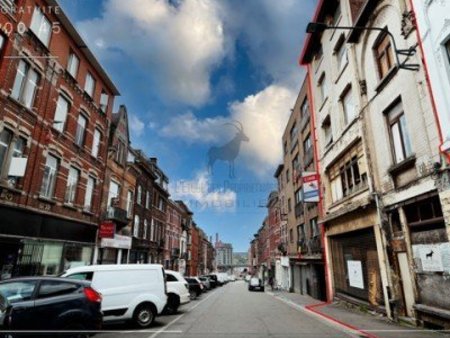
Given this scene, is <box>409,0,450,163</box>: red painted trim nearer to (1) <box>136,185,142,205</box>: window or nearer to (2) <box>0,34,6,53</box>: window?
(2) <box>0,34,6,53</box>: window

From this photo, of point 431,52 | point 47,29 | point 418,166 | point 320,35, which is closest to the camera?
point 431,52

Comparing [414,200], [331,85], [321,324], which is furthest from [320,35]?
[321,324]

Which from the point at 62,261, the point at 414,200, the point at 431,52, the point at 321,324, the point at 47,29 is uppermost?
the point at 47,29

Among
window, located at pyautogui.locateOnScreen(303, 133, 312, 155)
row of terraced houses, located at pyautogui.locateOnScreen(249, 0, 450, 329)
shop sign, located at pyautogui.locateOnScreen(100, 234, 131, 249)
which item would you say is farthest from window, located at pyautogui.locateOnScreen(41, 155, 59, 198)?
window, located at pyautogui.locateOnScreen(303, 133, 312, 155)

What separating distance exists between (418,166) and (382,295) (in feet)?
19.4

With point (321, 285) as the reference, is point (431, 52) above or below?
above

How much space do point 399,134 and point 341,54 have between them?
25.4 ft

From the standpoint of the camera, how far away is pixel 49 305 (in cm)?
759

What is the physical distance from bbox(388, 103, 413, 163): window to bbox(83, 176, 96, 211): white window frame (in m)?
17.4

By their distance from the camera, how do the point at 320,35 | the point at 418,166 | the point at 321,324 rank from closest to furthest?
the point at 418,166 < the point at 321,324 < the point at 320,35

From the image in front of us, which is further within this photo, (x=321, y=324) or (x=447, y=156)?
(x=321, y=324)

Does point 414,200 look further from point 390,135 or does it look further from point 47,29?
point 47,29

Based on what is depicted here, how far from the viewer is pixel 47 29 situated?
16844 mm

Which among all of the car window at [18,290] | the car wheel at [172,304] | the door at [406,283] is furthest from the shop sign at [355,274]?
the car window at [18,290]
